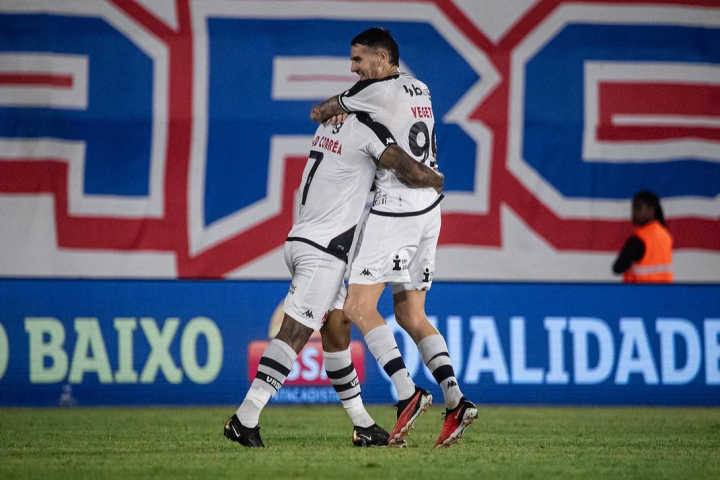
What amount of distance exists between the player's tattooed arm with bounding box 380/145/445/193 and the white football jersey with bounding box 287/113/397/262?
0.31 ft

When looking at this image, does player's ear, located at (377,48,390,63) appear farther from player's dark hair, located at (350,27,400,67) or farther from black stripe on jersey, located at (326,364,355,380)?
black stripe on jersey, located at (326,364,355,380)

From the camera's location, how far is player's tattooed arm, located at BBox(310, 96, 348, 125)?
18.6 ft

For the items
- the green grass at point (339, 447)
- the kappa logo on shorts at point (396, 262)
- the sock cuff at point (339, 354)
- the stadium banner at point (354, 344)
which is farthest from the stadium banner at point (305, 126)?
the kappa logo on shorts at point (396, 262)

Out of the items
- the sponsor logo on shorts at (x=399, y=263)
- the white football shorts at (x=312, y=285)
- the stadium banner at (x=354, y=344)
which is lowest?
the stadium banner at (x=354, y=344)

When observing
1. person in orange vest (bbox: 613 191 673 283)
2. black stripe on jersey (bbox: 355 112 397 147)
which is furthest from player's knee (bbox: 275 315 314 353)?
person in orange vest (bbox: 613 191 673 283)

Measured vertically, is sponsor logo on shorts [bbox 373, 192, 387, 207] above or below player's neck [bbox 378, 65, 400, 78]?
below

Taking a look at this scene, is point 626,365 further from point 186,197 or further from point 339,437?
point 186,197

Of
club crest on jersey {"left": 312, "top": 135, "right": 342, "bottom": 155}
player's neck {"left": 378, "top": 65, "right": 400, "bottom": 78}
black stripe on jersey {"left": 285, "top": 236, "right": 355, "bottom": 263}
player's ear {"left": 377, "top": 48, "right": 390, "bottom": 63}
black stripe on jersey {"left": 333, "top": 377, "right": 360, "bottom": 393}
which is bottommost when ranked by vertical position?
black stripe on jersey {"left": 333, "top": 377, "right": 360, "bottom": 393}

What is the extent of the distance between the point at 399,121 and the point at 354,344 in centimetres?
347

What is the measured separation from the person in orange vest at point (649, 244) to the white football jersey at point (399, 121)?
472cm

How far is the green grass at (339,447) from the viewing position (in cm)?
459

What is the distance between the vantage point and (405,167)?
5.50 metres

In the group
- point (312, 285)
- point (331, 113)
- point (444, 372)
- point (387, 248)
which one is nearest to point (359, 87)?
point (331, 113)

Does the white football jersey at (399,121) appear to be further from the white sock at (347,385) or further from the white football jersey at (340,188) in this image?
the white sock at (347,385)
